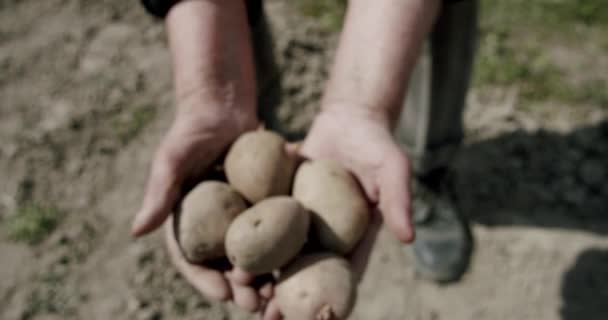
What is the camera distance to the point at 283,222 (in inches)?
69.5

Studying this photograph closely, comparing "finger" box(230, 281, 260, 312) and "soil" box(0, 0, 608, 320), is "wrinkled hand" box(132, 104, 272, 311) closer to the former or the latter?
"finger" box(230, 281, 260, 312)

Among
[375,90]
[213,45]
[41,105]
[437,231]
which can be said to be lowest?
[437,231]

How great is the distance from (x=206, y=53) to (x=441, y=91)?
1.02 meters

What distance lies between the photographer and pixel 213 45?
2225 millimetres

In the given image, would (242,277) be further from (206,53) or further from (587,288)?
(587,288)

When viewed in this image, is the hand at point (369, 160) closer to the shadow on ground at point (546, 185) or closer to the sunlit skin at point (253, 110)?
the sunlit skin at point (253, 110)

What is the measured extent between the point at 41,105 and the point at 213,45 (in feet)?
5.32

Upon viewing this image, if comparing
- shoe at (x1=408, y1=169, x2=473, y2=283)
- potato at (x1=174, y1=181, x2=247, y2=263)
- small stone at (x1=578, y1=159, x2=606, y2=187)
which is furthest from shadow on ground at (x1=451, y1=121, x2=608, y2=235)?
potato at (x1=174, y1=181, x2=247, y2=263)

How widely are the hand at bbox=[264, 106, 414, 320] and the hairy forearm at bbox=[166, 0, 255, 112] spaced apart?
0.37 metres

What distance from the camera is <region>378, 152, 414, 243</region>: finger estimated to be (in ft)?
5.50

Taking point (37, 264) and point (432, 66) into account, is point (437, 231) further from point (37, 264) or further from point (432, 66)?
point (37, 264)

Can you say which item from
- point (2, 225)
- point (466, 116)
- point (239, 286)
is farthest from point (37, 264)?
point (466, 116)

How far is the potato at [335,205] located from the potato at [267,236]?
0.26 feet

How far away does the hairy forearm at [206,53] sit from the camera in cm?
219
